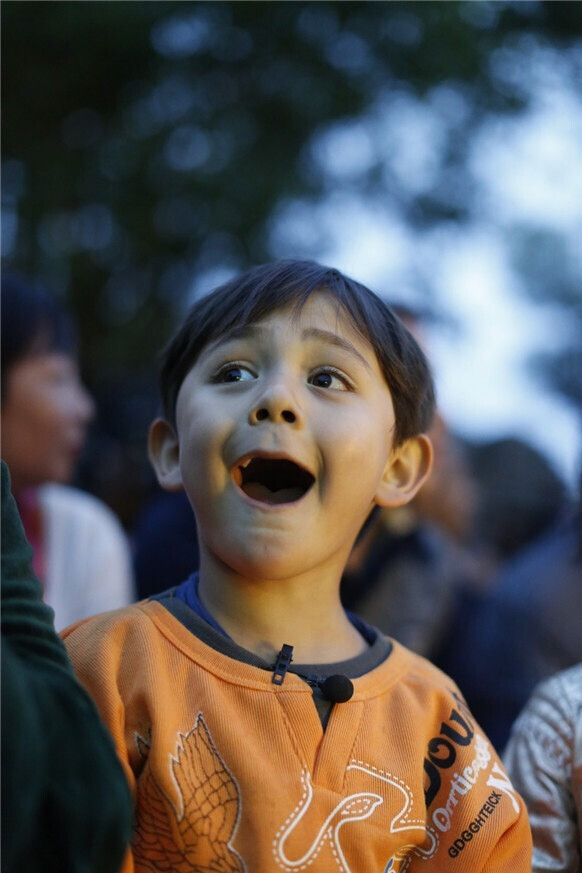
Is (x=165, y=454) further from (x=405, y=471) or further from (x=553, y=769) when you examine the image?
(x=553, y=769)

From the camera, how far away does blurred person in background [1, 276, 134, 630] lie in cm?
225

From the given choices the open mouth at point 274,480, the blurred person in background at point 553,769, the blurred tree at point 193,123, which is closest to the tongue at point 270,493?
the open mouth at point 274,480

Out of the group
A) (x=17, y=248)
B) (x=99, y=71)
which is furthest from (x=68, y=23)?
(x=17, y=248)

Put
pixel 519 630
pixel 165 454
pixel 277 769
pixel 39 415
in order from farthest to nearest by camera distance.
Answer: pixel 39 415
pixel 519 630
pixel 165 454
pixel 277 769

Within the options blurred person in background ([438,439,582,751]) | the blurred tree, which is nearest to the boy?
blurred person in background ([438,439,582,751])

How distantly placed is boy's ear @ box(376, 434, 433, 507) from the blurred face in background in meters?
1.30

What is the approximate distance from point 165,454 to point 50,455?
49.3 inches

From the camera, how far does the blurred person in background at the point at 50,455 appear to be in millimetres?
2254

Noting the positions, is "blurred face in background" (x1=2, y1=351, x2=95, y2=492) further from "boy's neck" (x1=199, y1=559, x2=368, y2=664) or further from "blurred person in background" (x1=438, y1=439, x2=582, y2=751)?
"boy's neck" (x1=199, y1=559, x2=368, y2=664)

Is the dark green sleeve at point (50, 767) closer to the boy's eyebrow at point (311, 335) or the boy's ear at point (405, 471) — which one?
the boy's eyebrow at point (311, 335)

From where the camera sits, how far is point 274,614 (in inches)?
43.5

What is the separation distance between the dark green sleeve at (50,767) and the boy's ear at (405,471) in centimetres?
57

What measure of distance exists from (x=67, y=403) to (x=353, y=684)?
155cm

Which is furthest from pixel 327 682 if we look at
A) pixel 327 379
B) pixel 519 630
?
pixel 519 630
